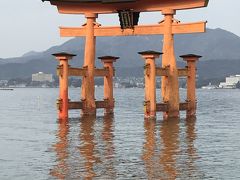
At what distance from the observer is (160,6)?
32.0m

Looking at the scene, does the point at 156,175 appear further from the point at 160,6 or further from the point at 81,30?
the point at 81,30

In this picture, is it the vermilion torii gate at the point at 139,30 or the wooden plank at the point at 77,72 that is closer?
the vermilion torii gate at the point at 139,30

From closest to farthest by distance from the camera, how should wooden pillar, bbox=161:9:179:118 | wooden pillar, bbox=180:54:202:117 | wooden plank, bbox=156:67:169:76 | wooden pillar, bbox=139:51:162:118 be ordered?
wooden pillar, bbox=139:51:162:118 → wooden plank, bbox=156:67:169:76 → wooden pillar, bbox=161:9:179:118 → wooden pillar, bbox=180:54:202:117

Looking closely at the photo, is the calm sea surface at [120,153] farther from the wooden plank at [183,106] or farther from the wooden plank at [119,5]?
the wooden plank at [119,5]

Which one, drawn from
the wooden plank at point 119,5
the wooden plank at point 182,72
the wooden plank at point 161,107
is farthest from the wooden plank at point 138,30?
the wooden plank at point 161,107

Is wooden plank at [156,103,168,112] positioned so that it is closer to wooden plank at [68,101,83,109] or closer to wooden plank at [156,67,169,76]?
wooden plank at [156,67,169,76]

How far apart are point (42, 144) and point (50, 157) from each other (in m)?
3.89

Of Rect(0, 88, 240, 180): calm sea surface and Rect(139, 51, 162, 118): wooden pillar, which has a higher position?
Rect(139, 51, 162, 118): wooden pillar

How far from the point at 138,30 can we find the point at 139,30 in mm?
72

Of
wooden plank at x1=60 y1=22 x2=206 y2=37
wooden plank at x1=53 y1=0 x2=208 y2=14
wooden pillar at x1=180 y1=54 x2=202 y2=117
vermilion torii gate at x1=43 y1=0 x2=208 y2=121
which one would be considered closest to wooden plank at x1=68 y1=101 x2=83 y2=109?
vermilion torii gate at x1=43 y1=0 x2=208 y2=121

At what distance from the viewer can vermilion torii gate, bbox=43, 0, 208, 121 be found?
1242 inches

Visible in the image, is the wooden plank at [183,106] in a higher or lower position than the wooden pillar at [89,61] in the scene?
lower

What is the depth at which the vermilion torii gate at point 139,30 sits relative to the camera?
31.5 metres

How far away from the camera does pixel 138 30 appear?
1319 inches
